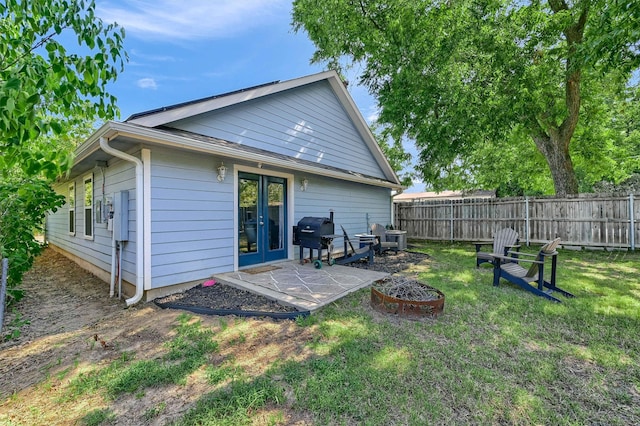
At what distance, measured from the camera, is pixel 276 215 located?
6.79 m

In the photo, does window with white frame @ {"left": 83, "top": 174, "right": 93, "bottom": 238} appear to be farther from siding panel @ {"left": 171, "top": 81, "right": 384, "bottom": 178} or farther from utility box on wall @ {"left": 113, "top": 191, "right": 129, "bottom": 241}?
siding panel @ {"left": 171, "top": 81, "right": 384, "bottom": 178}

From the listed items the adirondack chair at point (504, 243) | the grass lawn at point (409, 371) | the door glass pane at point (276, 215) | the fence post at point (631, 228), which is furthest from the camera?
the fence post at point (631, 228)

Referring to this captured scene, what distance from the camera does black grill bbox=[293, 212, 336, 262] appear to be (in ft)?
20.8

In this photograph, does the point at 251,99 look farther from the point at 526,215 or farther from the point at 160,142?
the point at 526,215

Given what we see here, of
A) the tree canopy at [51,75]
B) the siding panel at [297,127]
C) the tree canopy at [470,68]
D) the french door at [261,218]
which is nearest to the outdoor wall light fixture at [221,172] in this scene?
the french door at [261,218]

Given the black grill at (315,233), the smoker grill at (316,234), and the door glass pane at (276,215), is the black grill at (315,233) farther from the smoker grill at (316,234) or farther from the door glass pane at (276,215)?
the door glass pane at (276,215)

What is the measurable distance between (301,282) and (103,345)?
291 cm

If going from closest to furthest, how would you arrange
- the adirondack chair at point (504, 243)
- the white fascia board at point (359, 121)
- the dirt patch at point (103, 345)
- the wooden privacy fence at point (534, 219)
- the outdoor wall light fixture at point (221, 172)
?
the dirt patch at point (103, 345) < the outdoor wall light fixture at point (221, 172) < the adirondack chair at point (504, 243) < the wooden privacy fence at point (534, 219) < the white fascia board at point (359, 121)

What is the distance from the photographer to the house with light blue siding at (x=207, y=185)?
176 inches

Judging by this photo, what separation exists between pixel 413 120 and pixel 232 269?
8.72 meters

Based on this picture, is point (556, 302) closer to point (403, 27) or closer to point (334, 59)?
point (403, 27)

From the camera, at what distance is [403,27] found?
344 inches

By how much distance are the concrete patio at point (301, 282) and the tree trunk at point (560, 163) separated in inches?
364

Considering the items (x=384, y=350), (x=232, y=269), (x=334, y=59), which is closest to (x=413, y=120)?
(x=334, y=59)
